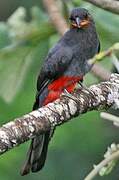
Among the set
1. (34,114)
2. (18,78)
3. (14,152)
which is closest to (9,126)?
(34,114)

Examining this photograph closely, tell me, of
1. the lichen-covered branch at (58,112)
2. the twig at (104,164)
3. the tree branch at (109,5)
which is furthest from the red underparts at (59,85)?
the twig at (104,164)

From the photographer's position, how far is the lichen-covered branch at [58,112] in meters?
2.13

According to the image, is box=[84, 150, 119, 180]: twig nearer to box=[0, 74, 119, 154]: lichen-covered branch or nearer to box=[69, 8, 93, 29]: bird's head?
box=[0, 74, 119, 154]: lichen-covered branch

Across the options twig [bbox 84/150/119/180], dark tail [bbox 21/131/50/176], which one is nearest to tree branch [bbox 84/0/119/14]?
dark tail [bbox 21/131/50/176]

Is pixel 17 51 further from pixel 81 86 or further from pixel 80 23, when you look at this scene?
pixel 80 23

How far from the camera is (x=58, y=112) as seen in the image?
93.8 inches

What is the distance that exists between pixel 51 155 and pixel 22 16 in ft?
7.43

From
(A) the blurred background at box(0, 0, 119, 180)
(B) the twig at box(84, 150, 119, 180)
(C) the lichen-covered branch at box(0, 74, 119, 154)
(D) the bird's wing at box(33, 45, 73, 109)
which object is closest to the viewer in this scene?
(B) the twig at box(84, 150, 119, 180)

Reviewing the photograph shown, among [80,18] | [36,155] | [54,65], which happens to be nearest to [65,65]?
[54,65]

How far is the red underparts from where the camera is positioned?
3176 millimetres

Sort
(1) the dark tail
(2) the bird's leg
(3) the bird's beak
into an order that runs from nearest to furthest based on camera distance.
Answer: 1. (2) the bird's leg
2. (1) the dark tail
3. (3) the bird's beak

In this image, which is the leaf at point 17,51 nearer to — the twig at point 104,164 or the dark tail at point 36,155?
the dark tail at point 36,155

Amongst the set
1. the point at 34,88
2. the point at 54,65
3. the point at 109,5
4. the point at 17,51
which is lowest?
the point at 34,88

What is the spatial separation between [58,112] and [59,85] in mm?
826
